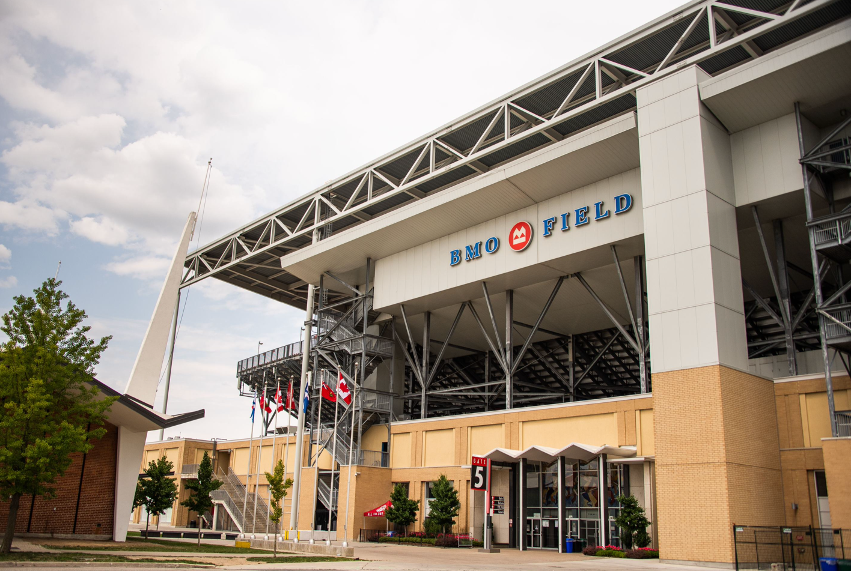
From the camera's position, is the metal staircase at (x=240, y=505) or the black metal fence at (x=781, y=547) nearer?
the black metal fence at (x=781, y=547)

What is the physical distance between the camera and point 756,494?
86.0 ft

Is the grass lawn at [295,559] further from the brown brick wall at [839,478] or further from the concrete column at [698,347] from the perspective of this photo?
the brown brick wall at [839,478]

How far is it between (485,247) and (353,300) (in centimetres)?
1275

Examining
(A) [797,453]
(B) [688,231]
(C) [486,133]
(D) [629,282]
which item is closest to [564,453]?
(A) [797,453]

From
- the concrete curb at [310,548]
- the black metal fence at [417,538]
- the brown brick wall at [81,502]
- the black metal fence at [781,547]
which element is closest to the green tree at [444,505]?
the black metal fence at [417,538]

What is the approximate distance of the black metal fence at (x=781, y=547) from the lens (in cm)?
2325

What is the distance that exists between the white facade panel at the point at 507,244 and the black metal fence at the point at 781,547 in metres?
14.7

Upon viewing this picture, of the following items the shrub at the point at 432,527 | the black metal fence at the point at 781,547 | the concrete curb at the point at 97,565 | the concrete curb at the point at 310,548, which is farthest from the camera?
the shrub at the point at 432,527

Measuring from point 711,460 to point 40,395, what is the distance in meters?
24.1

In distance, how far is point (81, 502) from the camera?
104 ft

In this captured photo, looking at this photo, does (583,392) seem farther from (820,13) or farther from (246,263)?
(820,13)

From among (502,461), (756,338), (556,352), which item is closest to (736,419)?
(502,461)

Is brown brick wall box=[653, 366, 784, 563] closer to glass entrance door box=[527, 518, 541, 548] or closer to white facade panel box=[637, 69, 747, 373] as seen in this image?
white facade panel box=[637, 69, 747, 373]

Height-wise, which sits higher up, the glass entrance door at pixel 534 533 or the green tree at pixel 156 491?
the green tree at pixel 156 491
